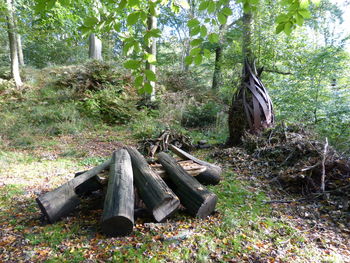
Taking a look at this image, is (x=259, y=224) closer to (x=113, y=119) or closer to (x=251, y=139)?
(x=251, y=139)

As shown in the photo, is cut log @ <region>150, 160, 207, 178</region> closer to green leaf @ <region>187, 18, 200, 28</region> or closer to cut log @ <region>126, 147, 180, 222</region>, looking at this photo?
cut log @ <region>126, 147, 180, 222</region>

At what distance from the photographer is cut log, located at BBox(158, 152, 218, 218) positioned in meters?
2.64

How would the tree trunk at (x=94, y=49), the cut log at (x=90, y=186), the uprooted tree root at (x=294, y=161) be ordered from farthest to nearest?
the tree trunk at (x=94, y=49), the uprooted tree root at (x=294, y=161), the cut log at (x=90, y=186)

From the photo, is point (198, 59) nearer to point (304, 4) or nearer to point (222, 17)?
point (222, 17)

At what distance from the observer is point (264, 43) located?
26.2ft

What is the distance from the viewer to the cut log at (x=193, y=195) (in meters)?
2.64

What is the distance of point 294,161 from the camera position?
3957 mm

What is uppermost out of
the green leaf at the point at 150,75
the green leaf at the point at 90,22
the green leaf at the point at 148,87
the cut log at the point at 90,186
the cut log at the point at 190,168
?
the green leaf at the point at 90,22

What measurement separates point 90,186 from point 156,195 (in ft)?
3.88

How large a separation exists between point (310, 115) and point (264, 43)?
11.8 ft

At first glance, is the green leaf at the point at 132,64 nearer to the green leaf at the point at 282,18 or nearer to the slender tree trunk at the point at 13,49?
the green leaf at the point at 282,18

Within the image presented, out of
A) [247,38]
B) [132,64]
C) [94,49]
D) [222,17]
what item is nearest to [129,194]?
[132,64]

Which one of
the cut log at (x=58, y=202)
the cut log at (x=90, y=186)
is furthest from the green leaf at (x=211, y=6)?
the cut log at (x=58, y=202)

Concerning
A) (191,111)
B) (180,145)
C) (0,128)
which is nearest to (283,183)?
(180,145)
